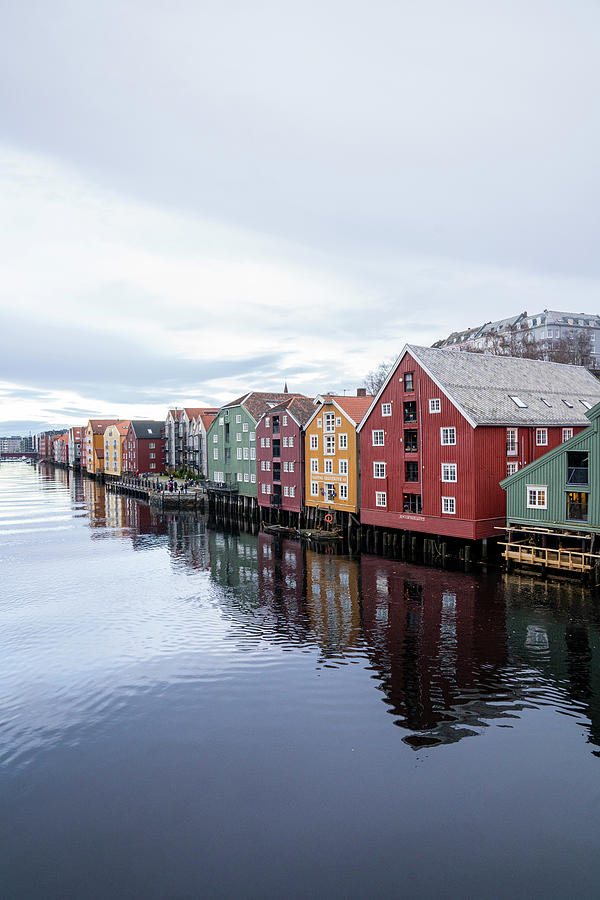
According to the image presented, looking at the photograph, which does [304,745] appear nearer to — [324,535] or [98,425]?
[324,535]

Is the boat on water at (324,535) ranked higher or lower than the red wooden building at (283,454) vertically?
lower

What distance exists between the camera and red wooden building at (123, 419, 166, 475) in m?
125

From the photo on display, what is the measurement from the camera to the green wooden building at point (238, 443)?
7400 cm

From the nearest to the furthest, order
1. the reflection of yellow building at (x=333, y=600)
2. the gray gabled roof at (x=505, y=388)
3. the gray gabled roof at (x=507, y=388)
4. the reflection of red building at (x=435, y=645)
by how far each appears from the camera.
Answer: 1. the reflection of red building at (x=435, y=645)
2. the reflection of yellow building at (x=333, y=600)
3. the gray gabled roof at (x=505, y=388)
4. the gray gabled roof at (x=507, y=388)

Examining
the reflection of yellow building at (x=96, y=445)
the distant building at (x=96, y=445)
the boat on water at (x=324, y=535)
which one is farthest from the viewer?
the reflection of yellow building at (x=96, y=445)

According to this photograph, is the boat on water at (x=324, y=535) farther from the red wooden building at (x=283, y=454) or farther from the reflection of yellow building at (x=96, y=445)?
the reflection of yellow building at (x=96, y=445)

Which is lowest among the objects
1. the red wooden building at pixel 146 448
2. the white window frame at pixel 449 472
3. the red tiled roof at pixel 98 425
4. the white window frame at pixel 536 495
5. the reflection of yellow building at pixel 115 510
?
the reflection of yellow building at pixel 115 510

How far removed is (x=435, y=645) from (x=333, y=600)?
360 inches

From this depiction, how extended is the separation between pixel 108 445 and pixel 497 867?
146968 millimetres

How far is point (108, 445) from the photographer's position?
148 metres

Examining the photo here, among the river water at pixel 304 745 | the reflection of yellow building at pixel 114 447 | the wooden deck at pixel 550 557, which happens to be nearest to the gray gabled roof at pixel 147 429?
the reflection of yellow building at pixel 114 447

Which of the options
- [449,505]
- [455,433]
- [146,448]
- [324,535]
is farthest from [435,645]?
[146,448]

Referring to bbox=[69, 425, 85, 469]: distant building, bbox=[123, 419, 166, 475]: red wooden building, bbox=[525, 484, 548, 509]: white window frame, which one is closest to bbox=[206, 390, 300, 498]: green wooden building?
bbox=[525, 484, 548, 509]: white window frame

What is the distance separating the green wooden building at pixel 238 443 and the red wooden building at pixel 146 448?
145 feet
